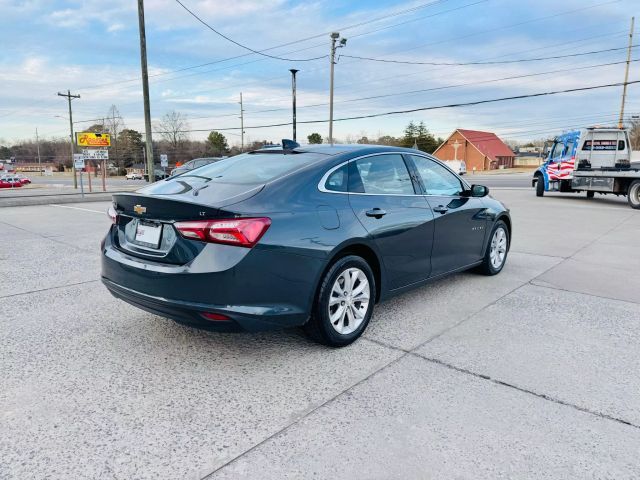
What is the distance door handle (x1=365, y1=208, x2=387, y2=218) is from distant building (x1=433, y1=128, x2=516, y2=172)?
221 feet

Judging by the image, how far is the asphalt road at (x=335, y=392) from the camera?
2314mm

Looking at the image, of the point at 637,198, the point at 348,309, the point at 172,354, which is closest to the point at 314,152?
the point at 348,309

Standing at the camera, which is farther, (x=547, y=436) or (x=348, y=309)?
(x=348, y=309)

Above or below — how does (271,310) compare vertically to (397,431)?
above

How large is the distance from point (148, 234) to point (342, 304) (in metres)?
1.52

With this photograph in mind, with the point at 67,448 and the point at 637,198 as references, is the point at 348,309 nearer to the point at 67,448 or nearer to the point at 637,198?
the point at 67,448

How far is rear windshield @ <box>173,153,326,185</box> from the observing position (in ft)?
11.9

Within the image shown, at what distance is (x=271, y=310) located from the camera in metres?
3.15

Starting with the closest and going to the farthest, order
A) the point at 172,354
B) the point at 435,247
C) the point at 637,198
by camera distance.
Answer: the point at 172,354 < the point at 435,247 < the point at 637,198

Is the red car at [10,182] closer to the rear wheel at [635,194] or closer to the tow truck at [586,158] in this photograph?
the tow truck at [586,158]

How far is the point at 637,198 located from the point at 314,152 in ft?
47.3

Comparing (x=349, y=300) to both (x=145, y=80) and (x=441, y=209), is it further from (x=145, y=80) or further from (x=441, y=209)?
(x=145, y=80)

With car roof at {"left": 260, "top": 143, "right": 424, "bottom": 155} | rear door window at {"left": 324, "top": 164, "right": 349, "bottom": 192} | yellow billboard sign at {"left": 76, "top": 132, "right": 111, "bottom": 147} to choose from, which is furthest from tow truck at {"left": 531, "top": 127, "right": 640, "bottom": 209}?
yellow billboard sign at {"left": 76, "top": 132, "right": 111, "bottom": 147}

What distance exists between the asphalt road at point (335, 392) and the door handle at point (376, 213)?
996 millimetres
